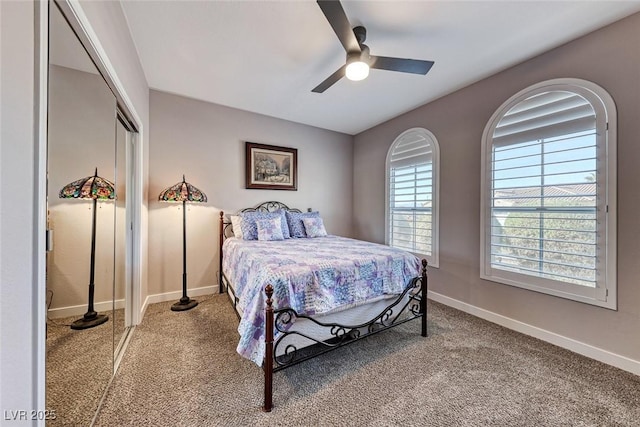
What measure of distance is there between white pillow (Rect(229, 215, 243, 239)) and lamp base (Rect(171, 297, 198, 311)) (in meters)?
1.01

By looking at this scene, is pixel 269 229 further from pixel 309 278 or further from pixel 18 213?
pixel 18 213

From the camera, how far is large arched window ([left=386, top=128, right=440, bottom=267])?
3484 mm

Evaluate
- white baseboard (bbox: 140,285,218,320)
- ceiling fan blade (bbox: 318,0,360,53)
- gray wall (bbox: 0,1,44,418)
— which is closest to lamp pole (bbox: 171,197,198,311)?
white baseboard (bbox: 140,285,218,320)

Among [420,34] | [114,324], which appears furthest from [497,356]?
[114,324]

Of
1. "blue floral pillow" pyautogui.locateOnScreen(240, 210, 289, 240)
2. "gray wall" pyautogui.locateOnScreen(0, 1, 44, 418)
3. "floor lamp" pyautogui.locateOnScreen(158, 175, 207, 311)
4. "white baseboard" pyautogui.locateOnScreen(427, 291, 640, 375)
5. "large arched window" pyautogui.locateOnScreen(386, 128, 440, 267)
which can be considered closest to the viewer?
"gray wall" pyautogui.locateOnScreen(0, 1, 44, 418)

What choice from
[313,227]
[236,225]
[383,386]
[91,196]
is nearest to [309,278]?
[383,386]

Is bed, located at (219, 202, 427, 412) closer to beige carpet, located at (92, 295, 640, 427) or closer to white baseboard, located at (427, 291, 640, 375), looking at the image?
beige carpet, located at (92, 295, 640, 427)

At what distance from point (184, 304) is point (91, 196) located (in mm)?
2128

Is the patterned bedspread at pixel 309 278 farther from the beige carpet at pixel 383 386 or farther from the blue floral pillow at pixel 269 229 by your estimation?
the blue floral pillow at pixel 269 229

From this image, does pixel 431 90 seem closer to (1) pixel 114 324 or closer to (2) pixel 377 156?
(2) pixel 377 156

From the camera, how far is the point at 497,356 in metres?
2.16

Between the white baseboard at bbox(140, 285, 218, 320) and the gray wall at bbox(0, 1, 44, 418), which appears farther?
the white baseboard at bbox(140, 285, 218, 320)

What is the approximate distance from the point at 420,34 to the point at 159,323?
390cm

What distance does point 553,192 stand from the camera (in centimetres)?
233
